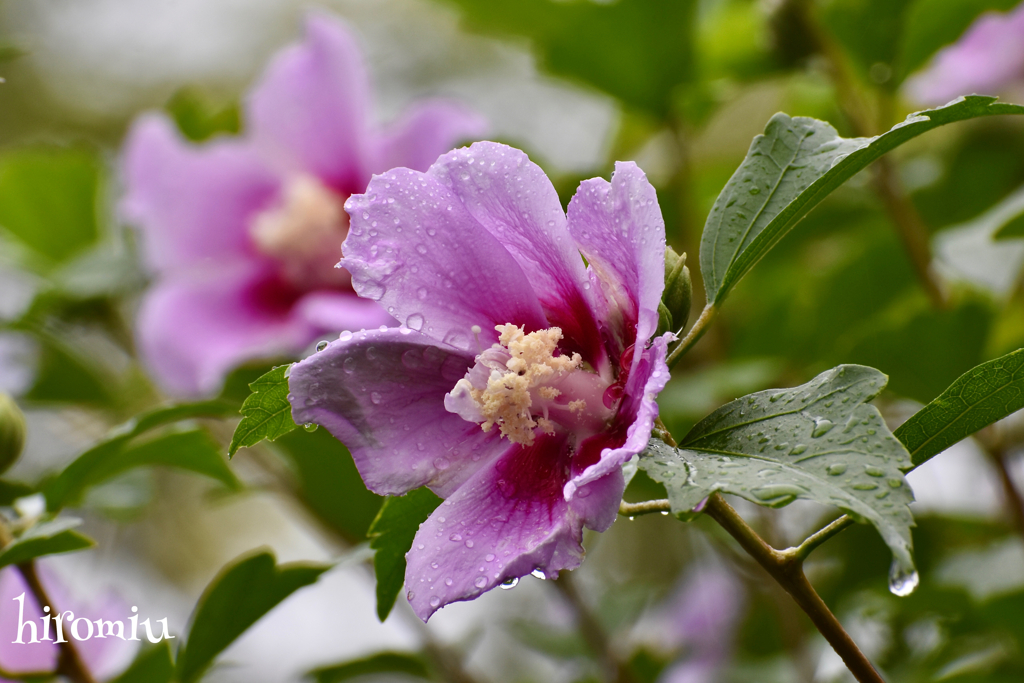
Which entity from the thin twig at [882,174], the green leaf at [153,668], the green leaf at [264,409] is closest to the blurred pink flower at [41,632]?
the green leaf at [153,668]

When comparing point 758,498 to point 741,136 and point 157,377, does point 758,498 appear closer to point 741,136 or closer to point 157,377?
point 157,377

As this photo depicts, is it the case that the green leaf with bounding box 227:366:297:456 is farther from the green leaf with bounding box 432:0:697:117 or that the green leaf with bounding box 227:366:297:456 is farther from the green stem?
the green leaf with bounding box 432:0:697:117

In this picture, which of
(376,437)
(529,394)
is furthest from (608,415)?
(376,437)

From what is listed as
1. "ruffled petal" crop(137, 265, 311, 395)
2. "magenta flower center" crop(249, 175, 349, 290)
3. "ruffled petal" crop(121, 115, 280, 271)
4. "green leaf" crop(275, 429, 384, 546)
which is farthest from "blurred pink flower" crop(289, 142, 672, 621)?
"ruffled petal" crop(121, 115, 280, 271)

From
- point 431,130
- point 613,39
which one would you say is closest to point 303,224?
point 431,130

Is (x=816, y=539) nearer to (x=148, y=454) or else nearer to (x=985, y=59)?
(x=148, y=454)

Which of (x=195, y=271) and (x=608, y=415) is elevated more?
(x=608, y=415)
